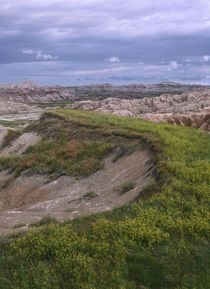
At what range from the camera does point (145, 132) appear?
16781 mm

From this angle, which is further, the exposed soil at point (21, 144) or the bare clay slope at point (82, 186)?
the exposed soil at point (21, 144)

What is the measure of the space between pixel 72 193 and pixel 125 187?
284 cm

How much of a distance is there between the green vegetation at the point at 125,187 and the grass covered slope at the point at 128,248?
1.94m

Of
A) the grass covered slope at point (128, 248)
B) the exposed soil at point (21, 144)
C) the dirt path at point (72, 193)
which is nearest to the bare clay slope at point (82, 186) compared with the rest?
the dirt path at point (72, 193)

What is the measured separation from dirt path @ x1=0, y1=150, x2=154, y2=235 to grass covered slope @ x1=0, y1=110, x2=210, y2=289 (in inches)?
67.8

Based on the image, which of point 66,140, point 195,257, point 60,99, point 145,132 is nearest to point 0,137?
point 66,140

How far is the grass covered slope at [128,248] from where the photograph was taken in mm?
5055

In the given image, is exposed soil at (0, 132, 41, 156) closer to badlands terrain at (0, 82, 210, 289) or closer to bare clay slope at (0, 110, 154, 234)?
bare clay slope at (0, 110, 154, 234)

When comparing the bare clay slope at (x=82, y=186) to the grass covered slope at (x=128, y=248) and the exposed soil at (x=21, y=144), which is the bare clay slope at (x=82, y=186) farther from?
the exposed soil at (x=21, y=144)

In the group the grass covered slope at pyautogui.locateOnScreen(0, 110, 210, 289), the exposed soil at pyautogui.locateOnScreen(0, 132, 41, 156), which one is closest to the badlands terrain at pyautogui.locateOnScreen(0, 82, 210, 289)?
the grass covered slope at pyautogui.locateOnScreen(0, 110, 210, 289)

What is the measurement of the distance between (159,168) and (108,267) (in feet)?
17.3

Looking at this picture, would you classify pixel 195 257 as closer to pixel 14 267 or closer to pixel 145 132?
pixel 14 267

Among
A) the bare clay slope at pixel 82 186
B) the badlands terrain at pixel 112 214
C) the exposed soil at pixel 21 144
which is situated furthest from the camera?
the exposed soil at pixel 21 144

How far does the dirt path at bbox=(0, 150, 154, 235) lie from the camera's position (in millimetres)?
9668
